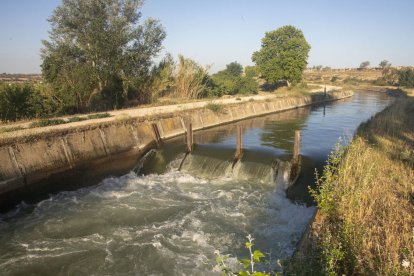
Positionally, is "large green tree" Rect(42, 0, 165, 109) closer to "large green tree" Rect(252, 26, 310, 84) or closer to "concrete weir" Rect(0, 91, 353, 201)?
"concrete weir" Rect(0, 91, 353, 201)

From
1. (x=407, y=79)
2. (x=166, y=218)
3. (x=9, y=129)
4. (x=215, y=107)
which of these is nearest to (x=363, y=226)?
(x=166, y=218)

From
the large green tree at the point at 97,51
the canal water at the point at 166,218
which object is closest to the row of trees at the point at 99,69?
the large green tree at the point at 97,51

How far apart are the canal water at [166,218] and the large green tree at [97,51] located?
34.0 ft

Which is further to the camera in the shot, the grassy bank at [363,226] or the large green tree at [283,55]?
the large green tree at [283,55]

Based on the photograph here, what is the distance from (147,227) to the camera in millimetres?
10852

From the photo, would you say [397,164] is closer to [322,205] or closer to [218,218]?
[322,205]

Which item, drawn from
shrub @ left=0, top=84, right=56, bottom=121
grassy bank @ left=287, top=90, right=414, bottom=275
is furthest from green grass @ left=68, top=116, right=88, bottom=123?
grassy bank @ left=287, top=90, right=414, bottom=275

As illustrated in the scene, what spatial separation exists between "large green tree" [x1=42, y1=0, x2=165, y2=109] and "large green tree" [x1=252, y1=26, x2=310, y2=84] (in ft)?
86.1

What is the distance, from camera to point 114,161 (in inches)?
683

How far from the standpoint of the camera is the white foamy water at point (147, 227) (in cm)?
884

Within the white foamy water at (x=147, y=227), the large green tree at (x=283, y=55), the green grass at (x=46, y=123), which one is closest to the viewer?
the white foamy water at (x=147, y=227)

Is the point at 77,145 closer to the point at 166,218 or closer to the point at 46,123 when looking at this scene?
the point at 46,123

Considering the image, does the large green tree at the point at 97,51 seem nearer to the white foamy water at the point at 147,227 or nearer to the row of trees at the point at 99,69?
the row of trees at the point at 99,69

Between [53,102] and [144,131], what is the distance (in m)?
7.71
